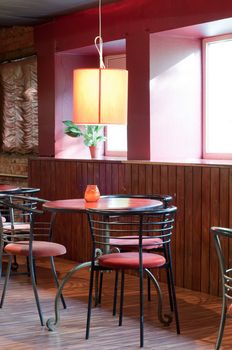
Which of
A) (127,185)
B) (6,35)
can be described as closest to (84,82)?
(127,185)

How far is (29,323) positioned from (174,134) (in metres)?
2.54

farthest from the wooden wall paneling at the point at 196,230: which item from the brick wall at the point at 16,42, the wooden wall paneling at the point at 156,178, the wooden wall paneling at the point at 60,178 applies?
the brick wall at the point at 16,42

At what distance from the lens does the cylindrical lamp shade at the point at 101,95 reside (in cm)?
489

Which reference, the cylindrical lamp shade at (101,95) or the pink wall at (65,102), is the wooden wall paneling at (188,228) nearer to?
the cylindrical lamp shade at (101,95)

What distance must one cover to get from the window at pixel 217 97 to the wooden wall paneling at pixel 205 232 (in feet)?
3.08

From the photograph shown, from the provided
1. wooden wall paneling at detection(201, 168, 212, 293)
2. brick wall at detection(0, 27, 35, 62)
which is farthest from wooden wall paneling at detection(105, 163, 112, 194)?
brick wall at detection(0, 27, 35, 62)

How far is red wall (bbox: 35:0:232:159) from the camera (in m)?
5.79

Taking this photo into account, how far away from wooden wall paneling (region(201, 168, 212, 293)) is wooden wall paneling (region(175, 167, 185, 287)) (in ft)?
0.79

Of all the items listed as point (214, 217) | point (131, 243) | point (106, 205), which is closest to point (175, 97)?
point (214, 217)

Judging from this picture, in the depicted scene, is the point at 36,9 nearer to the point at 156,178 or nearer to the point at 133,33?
the point at 133,33

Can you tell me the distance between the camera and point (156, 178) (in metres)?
5.87

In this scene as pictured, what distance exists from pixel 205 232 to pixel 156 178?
71 cm

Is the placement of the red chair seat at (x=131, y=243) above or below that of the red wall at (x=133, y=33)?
below

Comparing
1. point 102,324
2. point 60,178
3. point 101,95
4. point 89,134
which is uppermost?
point 101,95
